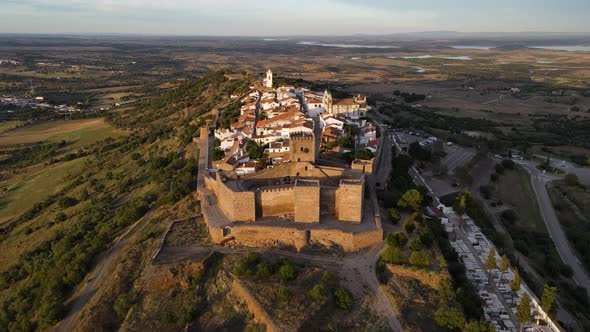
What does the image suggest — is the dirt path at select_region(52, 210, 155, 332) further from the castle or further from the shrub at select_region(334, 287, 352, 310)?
the shrub at select_region(334, 287, 352, 310)

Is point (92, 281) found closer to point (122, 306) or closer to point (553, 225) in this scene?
point (122, 306)

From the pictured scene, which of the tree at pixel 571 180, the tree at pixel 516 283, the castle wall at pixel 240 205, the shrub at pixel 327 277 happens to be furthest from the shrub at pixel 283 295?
the tree at pixel 571 180

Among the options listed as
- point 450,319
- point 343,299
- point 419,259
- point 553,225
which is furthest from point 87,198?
point 553,225

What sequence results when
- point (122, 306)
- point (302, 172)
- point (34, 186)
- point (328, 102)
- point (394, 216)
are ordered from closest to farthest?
point (122, 306) < point (394, 216) < point (302, 172) < point (34, 186) < point (328, 102)

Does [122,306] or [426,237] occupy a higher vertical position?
[426,237]

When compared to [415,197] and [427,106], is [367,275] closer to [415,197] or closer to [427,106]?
[415,197]

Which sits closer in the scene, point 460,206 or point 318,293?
point 318,293

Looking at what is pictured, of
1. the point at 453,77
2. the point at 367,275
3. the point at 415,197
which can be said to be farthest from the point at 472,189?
the point at 453,77
